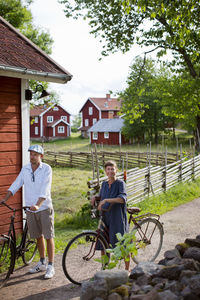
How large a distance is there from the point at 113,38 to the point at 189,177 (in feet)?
29.7

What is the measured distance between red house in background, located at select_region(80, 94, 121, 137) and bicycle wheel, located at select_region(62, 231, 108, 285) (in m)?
53.0

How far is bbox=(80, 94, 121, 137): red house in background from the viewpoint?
190 feet

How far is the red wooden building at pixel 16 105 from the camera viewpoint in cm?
586

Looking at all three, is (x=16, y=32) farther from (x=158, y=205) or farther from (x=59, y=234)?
(x=158, y=205)

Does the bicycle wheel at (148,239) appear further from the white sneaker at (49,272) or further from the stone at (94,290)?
A: the stone at (94,290)

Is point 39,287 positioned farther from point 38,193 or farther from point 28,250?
point 38,193

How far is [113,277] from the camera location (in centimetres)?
338

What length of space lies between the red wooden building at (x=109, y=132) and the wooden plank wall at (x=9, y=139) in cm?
4028

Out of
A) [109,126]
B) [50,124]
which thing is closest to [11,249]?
[109,126]

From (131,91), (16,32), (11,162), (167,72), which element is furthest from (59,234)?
(167,72)

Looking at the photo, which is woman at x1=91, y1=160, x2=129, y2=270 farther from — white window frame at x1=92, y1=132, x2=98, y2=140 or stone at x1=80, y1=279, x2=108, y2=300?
white window frame at x1=92, y1=132, x2=98, y2=140

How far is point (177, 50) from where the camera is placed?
18.8 meters

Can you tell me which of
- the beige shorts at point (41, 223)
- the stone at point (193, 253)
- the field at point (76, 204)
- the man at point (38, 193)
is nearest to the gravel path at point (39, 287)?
the man at point (38, 193)

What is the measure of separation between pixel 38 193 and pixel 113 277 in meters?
1.76
